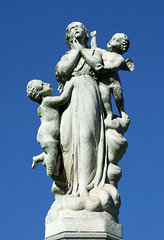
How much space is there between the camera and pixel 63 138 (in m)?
10.0

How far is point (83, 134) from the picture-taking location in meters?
9.81

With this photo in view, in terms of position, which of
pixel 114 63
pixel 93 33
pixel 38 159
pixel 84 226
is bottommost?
pixel 84 226

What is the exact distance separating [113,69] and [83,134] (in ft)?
4.89

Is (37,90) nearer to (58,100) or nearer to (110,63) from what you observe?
(58,100)

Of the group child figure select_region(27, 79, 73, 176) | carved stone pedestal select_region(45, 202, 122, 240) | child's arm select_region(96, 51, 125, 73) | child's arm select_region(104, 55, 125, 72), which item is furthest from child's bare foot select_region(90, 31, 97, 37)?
carved stone pedestal select_region(45, 202, 122, 240)

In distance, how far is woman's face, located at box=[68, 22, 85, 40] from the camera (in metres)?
10.6

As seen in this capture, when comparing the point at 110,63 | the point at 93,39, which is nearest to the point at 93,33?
the point at 93,39

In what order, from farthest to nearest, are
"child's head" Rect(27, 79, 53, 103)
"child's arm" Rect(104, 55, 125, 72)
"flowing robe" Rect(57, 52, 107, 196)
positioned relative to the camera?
"child's arm" Rect(104, 55, 125, 72) → "child's head" Rect(27, 79, 53, 103) → "flowing robe" Rect(57, 52, 107, 196)

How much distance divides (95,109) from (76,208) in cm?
191

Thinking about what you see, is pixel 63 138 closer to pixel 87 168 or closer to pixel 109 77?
pixel 87 168

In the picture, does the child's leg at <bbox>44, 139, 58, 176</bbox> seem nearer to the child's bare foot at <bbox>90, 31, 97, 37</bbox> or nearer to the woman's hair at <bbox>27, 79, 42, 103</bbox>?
the woman's hair at <bbox>27, 79, 42, 103</bbox>

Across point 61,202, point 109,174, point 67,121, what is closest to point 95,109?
point 67,121

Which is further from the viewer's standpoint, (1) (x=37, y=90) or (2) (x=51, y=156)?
(1) (x=37, y=90)

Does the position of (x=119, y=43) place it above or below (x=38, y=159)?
above
